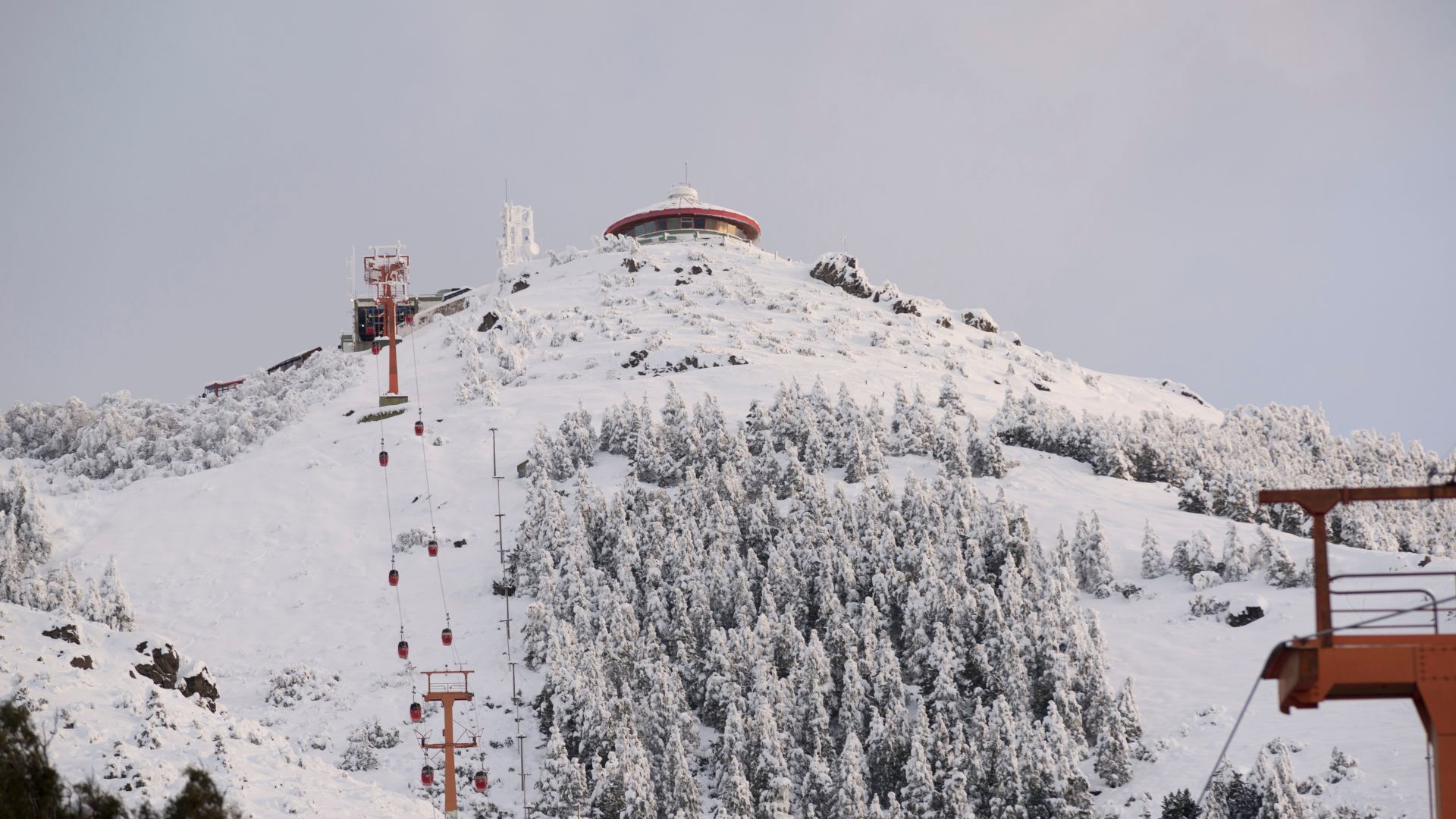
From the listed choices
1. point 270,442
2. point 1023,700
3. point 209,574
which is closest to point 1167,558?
point 1023,700

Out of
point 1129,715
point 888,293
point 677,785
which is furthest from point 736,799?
point 888,293

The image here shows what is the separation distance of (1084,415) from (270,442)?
146ft

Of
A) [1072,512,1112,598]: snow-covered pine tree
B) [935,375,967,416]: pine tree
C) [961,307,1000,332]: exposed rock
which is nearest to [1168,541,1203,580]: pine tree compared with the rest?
[1072,512,1112,598]: snow-covered pine tree

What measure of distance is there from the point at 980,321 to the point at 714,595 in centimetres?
6027

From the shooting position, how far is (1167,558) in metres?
49.1

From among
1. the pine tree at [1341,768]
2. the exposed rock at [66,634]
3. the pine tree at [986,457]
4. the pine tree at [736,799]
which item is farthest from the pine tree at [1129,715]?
the exposed rock at [66,634]

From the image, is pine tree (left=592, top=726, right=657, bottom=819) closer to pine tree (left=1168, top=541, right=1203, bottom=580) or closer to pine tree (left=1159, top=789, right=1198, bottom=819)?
pine tree (left=1159, top=789, right=1198, bottom=819)

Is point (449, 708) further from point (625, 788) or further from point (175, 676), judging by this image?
point (175, 676)

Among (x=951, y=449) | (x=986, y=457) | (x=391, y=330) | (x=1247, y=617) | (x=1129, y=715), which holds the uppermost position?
(x=391, y=330)

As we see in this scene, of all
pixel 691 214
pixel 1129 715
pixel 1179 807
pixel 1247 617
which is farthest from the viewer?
pixel 691 214

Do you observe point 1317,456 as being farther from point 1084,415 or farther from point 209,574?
point 209,574

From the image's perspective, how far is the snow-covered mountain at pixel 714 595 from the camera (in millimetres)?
36812

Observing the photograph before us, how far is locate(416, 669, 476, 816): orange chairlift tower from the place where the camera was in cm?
3747

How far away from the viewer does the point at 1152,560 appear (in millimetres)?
48375
